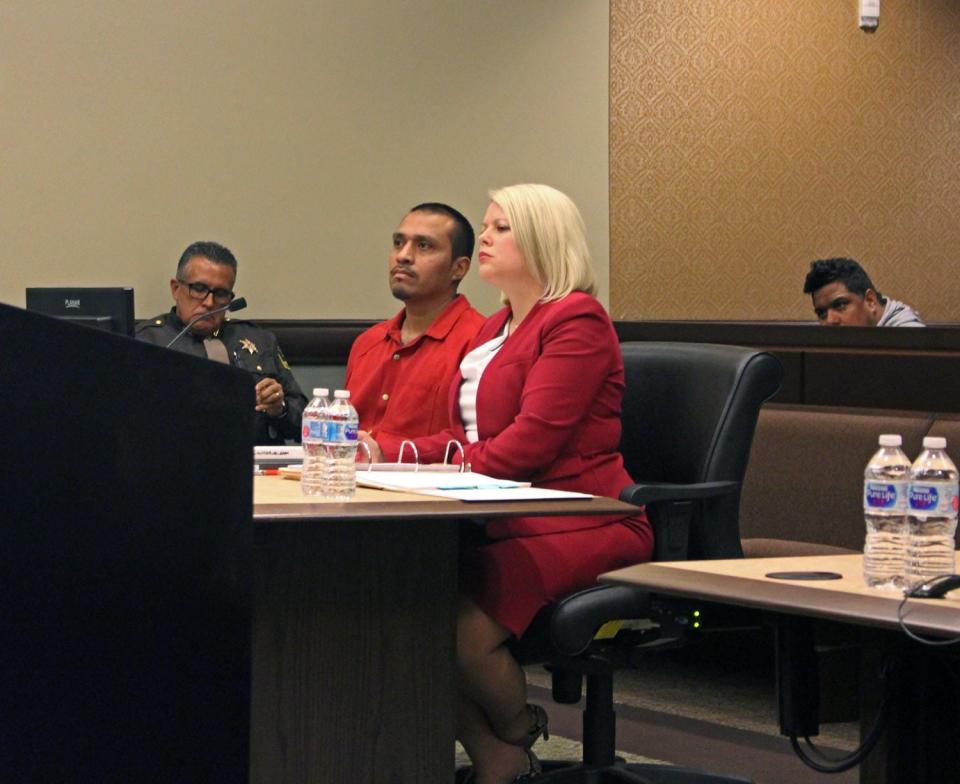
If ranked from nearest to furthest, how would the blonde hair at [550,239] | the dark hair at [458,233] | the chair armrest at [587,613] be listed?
the chair armrest at [587,613] < the blonde hair at [550,239] < the dark hair at [458,233]

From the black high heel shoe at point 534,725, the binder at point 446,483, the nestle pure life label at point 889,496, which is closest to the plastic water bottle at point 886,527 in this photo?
the nestle pure life label at point 889,496

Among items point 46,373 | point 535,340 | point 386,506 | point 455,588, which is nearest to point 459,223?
point 535,340

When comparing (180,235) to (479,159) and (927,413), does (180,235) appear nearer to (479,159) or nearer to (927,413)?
(479,159)

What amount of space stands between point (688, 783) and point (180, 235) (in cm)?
240

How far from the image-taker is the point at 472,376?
3.09m

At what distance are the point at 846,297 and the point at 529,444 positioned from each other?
7.89ft

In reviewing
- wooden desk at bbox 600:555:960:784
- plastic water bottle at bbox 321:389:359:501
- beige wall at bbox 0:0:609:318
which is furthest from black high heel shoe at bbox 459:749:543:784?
beige wall at bbox 0:0:609:318

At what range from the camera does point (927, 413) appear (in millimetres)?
3785

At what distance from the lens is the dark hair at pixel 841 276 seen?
4.86 metres

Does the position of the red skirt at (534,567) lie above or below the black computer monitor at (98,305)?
below

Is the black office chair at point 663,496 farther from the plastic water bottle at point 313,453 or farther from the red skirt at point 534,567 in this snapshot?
the plastic water bottle at point 313,453

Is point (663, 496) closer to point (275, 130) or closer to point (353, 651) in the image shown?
point (353, 651)

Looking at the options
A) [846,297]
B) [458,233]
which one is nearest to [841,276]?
[846,297]

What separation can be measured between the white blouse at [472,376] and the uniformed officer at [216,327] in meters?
1.01
